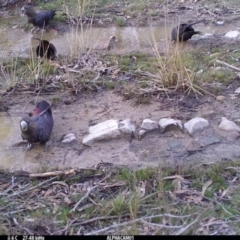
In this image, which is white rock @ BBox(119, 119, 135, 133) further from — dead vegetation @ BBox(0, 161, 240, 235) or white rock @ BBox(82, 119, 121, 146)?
dead vegetation @ BBox(0, 161, 240, 235)

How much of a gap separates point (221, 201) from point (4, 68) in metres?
3.44

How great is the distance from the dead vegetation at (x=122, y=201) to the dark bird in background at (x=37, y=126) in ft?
1.57

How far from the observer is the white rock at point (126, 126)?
15.8 feet

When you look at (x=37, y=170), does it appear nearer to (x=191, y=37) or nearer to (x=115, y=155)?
(x=115, y=155)

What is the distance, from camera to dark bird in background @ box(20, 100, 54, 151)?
4.66 m

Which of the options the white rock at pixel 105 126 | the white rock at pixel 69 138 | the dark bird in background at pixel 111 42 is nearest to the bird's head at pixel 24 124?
the white rock at pixel 69 138

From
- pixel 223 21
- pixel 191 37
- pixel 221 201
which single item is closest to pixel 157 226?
pixel 221 201

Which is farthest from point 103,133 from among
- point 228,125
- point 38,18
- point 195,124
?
point 38,18

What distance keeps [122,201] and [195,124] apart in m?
1.43

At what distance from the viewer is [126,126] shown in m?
4.84

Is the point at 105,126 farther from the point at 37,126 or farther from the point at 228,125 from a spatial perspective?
the point at 228,125

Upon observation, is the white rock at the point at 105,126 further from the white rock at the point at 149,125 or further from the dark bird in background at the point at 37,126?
the dark bird in background at the point at 37,126

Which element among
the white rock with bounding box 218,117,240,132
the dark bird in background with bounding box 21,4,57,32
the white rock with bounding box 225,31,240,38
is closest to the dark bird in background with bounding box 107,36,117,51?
the dark bird in background with bounding box 21,4,57,32

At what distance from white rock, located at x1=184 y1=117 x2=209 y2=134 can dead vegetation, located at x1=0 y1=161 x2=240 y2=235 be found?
631mm
